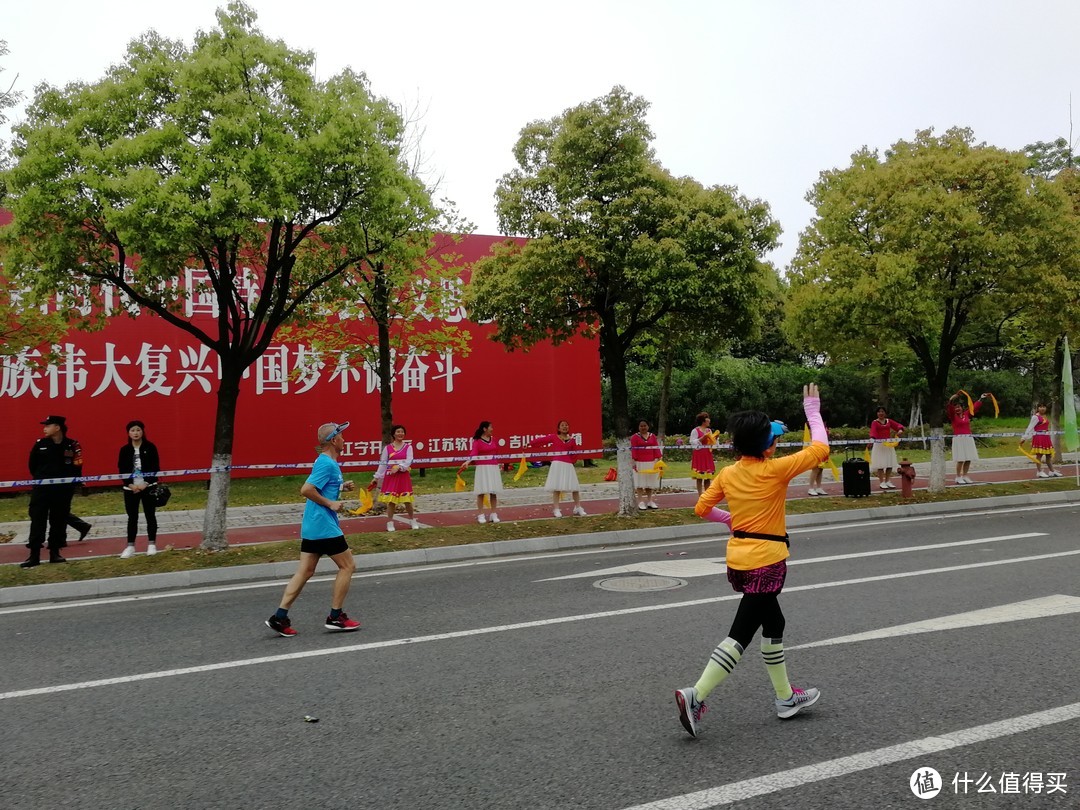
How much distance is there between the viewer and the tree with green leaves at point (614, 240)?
13438 mm

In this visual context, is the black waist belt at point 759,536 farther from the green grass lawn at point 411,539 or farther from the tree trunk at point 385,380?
the tree trunk at point 385,380

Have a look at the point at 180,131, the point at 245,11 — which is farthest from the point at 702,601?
the point at 245,11

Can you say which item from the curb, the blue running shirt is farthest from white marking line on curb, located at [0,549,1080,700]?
the curb

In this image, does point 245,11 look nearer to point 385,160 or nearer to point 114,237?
point 385,160

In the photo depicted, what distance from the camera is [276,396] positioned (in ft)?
72.0

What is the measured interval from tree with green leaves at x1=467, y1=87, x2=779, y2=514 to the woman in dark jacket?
5.81m

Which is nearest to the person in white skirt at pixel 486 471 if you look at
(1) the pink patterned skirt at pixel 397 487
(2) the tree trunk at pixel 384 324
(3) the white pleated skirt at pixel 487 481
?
(3) the white pleated skirt at pixel 487 481

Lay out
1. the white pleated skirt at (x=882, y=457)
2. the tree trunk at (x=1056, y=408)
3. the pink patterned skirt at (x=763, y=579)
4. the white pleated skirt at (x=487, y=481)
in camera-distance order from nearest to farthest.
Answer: the pink patterned skirt at (x=763, y=579) < the white pleated skirt at (x=487, y=481) < the white pleated skirt at (x=882, y=457) < the tree trunk at (x=1056, y=408)

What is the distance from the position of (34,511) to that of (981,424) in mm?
42108

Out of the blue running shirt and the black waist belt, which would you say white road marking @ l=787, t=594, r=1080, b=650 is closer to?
the black waist belt

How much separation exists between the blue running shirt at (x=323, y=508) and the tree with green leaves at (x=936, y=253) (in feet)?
40.2

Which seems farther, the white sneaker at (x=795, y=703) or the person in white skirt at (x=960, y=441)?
the person in white skirt at (x=960, y=441)

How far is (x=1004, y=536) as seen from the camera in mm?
11898

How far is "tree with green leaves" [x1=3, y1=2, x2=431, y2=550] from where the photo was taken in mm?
10203
